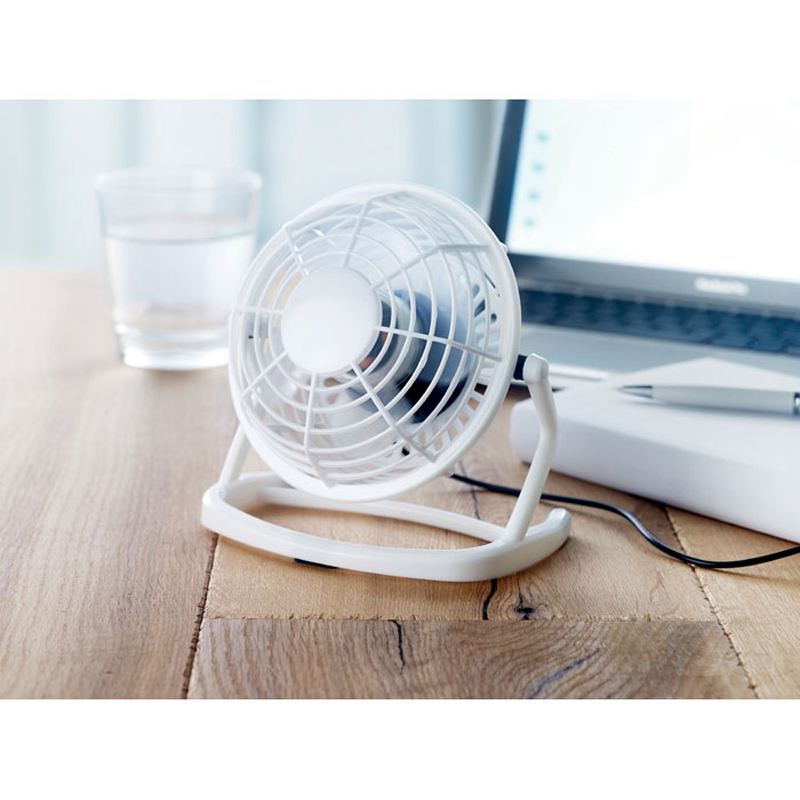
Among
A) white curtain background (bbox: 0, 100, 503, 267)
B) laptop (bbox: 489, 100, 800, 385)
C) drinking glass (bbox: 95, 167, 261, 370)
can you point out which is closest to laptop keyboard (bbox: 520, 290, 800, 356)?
laptop (bbox: 489, 100, 800, 385)

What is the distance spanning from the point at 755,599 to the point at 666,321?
53 cm

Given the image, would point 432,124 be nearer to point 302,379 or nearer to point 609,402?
point 609,402

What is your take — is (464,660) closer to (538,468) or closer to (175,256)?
(538,468)

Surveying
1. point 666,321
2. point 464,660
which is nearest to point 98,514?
point 464,660

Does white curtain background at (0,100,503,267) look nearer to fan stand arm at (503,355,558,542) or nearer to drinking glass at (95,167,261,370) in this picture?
drinking glass at (95,167,261,370)

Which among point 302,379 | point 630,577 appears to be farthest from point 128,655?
point 630,577

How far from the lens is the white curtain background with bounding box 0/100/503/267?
1.91 metres

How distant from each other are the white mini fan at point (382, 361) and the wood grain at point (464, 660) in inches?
2.8

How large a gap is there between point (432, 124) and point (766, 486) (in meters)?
1.46

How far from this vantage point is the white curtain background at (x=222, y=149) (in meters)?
1.91

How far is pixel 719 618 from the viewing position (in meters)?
0.58

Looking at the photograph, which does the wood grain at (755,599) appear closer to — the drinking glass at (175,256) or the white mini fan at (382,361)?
the white mini fan at (382,361)

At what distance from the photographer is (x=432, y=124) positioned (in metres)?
1.99

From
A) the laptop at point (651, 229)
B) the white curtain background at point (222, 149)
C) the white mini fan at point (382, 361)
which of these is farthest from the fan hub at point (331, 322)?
the white curtain background at point (222, 149)
